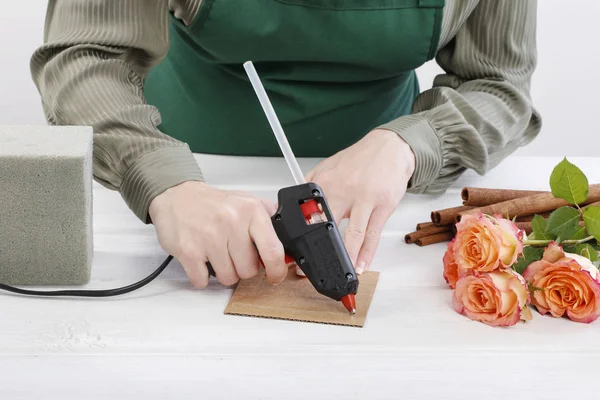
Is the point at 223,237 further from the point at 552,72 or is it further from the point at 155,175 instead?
the point at 552,72

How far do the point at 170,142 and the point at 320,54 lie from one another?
269 mm

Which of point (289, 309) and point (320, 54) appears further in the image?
point (320, 54)

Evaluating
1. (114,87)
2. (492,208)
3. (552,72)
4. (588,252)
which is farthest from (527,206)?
(552,72)

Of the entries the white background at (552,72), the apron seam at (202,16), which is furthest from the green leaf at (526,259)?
the white background at (552,72)

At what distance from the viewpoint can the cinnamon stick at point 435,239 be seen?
3.35 feet

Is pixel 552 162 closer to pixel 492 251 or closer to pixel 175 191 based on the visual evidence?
pixel 492 251

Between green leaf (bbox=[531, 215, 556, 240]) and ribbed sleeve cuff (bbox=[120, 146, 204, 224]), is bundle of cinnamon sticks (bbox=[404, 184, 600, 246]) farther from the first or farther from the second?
ribbed sleeve cuff (bbox=[120, 146, 204, 224])

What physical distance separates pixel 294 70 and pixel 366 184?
286 mm

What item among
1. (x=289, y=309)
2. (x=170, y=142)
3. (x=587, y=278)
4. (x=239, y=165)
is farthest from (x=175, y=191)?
(x=587, y=278)

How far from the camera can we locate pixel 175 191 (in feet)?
3.05

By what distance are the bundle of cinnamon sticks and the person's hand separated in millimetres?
56

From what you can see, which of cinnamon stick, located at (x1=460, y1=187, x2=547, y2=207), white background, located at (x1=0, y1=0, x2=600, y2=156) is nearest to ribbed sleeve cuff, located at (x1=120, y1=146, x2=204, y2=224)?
cinnamon stick, located at (x1=460, y1=187, x2=547, y2=207)

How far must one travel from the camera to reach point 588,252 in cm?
87

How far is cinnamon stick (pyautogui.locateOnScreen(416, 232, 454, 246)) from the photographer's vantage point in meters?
1.02
